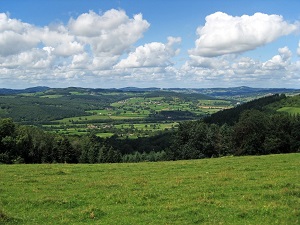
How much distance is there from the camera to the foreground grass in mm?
15781

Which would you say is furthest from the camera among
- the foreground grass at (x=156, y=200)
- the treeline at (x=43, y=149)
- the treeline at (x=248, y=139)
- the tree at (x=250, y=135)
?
the tree at (x=250, y=135)

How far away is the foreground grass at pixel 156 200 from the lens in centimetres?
1578

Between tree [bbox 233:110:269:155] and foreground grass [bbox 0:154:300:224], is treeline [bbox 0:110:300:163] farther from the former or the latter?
foreground grass [bbox 0:154:300:224]

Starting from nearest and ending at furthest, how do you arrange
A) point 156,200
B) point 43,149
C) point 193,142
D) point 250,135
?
point 156,200
point 250,135
point 43,149
point 193,142

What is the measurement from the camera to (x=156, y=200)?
1958cm

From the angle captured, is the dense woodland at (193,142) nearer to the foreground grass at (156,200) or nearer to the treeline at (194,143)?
the treeline at (194,143)

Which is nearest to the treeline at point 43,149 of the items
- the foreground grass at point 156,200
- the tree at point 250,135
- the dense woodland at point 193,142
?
the dense woodland at point 193,142

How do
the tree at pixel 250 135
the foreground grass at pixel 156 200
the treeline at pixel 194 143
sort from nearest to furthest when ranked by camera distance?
the foreground grass at pixel 156 200 → the treeline at pixel 194 143 → the tree at pixel 250 135

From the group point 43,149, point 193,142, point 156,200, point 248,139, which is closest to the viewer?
point 156,200

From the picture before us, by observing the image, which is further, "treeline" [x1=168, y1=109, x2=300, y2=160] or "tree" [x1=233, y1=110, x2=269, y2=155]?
"tree" [x1=233, y1=110, x2=269, y2=155]

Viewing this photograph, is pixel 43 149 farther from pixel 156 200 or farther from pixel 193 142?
pixel 156 200

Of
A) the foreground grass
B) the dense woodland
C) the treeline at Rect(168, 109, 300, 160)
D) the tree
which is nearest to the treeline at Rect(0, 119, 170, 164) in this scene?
the dense woodland

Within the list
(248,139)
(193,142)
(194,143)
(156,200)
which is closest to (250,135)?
(248,139)

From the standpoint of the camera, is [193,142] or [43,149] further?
[193,142]
